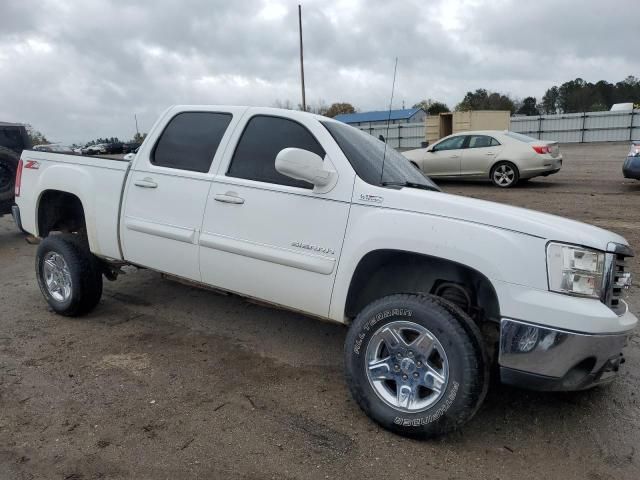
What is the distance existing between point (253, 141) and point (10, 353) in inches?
98.5

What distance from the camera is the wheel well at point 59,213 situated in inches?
197

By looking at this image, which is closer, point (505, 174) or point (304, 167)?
point (304, 167)

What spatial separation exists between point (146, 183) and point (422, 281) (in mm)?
2281

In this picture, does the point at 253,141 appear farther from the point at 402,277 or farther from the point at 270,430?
the point at 270,430

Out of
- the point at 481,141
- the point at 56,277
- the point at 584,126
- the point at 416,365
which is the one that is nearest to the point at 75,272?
the point at 56,277

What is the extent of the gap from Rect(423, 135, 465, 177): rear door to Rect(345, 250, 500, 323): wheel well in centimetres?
1069

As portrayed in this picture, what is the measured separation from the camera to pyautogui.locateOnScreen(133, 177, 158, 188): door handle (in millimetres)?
4121

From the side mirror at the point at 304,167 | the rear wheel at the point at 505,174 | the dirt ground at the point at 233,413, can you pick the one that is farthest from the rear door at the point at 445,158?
the side mirror at the point at 304,167

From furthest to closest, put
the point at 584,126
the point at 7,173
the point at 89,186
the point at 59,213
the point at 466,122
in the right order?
the point at 584,126 < the point at 466,122 < the point at 7,173 < the point at 59,213 < the point at 89,186

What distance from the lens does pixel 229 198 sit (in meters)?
3.68

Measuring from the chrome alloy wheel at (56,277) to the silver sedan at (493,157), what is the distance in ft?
29.4

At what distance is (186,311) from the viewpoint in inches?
199

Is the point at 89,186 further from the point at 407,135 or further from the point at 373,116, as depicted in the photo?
the point at 373,116

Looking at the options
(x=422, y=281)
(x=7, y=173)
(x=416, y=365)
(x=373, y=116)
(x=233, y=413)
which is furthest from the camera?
(x=373, y=116)
